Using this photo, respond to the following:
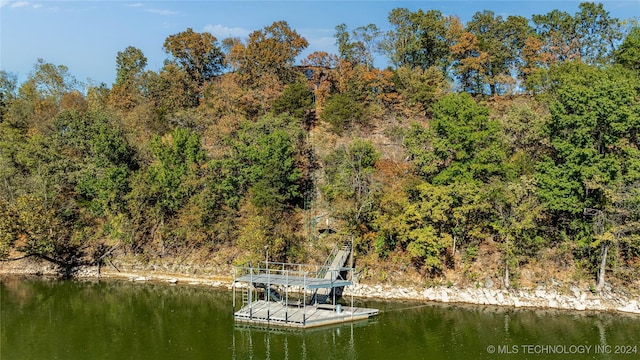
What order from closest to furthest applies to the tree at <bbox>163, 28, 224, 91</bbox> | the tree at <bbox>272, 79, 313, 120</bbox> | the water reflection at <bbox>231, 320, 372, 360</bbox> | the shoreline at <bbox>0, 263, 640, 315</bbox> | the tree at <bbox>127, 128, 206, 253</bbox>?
the water reflection at <bbox>231, 320, 372, 360</bbox>, the shoreline at <bbox>0, 263, 640, 315</bbox>, the tree at <bbox>127, 128, 206, 253</bbox>, the tree at <bbox>272, 79, 313, 120</bbox>, the tree at <bbox>163, 28, 224, 91</bbox>

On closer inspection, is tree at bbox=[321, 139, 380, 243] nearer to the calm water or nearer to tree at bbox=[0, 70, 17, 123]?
the calm water

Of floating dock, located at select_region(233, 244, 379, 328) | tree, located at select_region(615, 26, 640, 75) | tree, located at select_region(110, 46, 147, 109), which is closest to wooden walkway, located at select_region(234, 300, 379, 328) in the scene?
floating dock, located at select_region(233, 244, 379, 328)

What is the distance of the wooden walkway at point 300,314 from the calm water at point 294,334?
0.73 meters

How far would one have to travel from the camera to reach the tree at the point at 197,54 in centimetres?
6556

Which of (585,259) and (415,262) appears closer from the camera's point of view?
(585,259)

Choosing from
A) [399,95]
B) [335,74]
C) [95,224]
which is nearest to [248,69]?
[335,74]

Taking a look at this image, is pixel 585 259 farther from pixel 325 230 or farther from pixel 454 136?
pixel 325 230

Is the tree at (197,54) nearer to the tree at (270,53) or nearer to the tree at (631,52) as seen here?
the tree at (270,53)

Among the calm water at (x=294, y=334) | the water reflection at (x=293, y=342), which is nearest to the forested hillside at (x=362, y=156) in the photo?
the calm water at (x=294, y=334)

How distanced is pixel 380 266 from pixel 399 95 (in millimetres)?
26156

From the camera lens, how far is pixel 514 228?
3638 centimetres

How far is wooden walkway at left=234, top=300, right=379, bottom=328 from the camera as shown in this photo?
31.6 metres

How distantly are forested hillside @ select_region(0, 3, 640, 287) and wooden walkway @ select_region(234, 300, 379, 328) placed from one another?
267 inches

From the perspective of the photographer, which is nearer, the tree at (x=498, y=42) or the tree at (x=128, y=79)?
the tree at (x=498, y=42)
